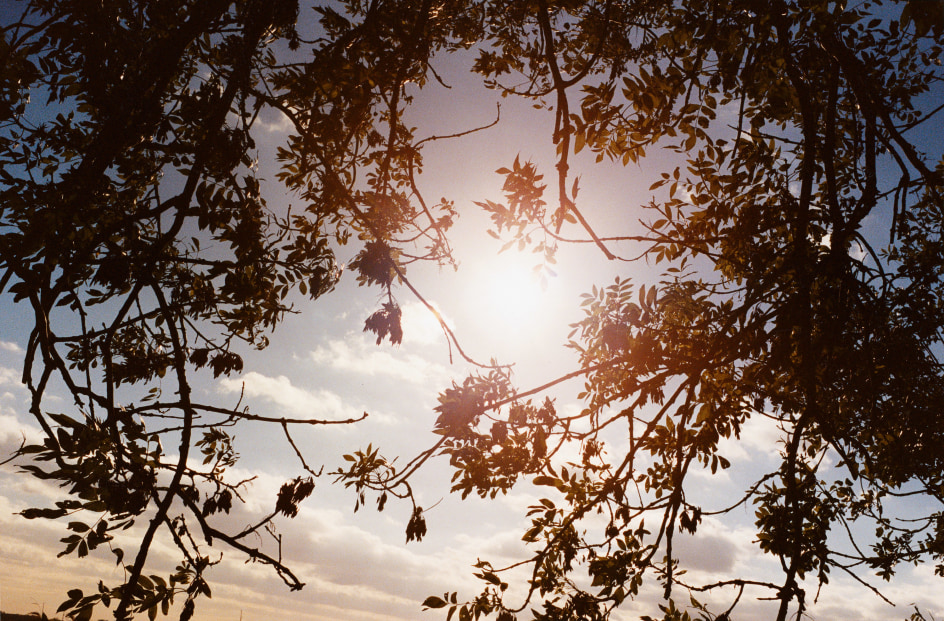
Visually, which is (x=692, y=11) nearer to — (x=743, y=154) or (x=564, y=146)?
(x=743, y=154)

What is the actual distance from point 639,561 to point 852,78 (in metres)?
3.90

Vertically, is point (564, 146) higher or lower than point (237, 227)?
higher

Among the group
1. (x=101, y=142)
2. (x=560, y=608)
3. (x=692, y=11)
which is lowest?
(x=560, y=608)

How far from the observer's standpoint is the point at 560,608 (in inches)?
144

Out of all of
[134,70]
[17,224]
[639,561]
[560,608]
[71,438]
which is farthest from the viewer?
[639,561]

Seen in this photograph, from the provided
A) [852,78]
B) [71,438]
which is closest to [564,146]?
[852,78]

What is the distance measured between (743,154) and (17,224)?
517 cm

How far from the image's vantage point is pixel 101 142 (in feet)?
10.3

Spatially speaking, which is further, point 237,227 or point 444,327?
point 237,227

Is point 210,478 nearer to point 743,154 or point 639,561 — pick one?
point 639,561

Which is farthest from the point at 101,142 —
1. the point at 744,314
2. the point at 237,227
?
the point at 744,314

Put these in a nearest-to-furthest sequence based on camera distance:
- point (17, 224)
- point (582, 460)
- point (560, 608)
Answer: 1. point (17, 224)
2. point (560, 608)
3. point (582, 460)

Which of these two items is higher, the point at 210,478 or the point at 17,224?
the point at 17,224

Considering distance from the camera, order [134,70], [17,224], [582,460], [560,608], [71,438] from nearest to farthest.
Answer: [71,438], [17,224], [134,70], [560,608], [582,460]
